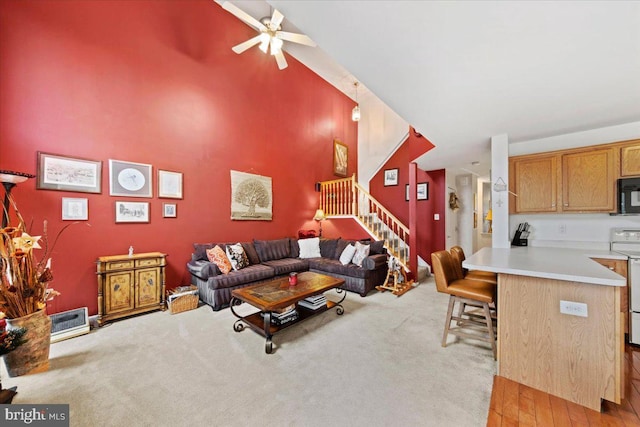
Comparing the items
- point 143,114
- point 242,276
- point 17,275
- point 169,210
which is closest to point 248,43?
point 143,114

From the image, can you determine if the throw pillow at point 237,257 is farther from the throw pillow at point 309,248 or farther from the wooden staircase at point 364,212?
the wooden staircase at point 364,212

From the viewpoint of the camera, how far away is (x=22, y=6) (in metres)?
2.52

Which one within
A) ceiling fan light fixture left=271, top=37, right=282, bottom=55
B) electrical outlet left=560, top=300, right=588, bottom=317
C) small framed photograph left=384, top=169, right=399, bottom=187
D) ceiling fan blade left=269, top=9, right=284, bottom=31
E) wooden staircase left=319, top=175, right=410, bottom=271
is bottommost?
electrical outlet left=560, top=300, right=588, bottom=317

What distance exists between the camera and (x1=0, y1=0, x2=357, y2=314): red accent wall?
258cm

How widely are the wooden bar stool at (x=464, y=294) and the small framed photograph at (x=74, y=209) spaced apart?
13.2ft

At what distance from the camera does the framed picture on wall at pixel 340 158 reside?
6.71 meters

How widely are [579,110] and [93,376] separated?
15.8 ft

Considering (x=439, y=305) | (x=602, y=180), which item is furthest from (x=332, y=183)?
(x=602, y=180)

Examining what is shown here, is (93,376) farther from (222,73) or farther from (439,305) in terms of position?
(222,73)

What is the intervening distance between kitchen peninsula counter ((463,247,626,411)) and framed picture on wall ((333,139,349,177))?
205 inches

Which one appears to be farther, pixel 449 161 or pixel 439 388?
pixel 449 161

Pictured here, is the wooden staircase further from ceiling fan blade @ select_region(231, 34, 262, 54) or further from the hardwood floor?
ceiling fan blade @ select_region(231, 34, 262, 54)

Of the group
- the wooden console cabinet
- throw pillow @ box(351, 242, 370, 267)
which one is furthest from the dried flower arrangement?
throw pillow @ box(351, 242, 370, 267)

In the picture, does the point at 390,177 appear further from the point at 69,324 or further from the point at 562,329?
the point at 69,324
